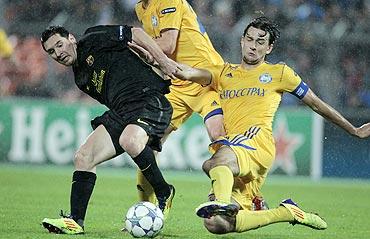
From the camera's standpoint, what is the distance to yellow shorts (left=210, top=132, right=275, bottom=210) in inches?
286

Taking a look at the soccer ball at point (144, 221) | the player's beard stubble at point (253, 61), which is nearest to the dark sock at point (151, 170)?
the soccer ball at point (144, 221)

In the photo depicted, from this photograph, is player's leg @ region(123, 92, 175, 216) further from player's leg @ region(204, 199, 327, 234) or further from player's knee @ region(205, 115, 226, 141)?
player's leg @ region(204, 199, 327, 234)

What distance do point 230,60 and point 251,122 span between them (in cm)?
822

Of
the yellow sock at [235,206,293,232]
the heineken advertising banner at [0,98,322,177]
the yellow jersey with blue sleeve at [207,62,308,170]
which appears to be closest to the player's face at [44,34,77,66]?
the yellow jersey with blue sleeve at [207,62,308,170]

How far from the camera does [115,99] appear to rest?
25.5 ft

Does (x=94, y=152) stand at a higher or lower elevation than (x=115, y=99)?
lower

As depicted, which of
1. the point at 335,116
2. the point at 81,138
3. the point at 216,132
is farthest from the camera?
the point at 81,138

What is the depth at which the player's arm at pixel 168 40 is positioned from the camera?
855 centimetres

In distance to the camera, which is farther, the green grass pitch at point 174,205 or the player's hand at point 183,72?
the green grass pitch at point 174,205

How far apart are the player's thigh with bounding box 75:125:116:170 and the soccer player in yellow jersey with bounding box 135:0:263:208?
3.02 ft

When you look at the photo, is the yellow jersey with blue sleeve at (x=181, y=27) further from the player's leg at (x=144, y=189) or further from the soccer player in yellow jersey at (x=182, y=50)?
the player's leg at (x=144, y=189)

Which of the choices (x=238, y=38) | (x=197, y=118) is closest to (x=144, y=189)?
(x=197, y=118)

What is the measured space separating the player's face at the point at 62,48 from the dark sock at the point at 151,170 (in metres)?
0.97

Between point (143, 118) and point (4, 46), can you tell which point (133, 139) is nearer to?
point (143, 118)
